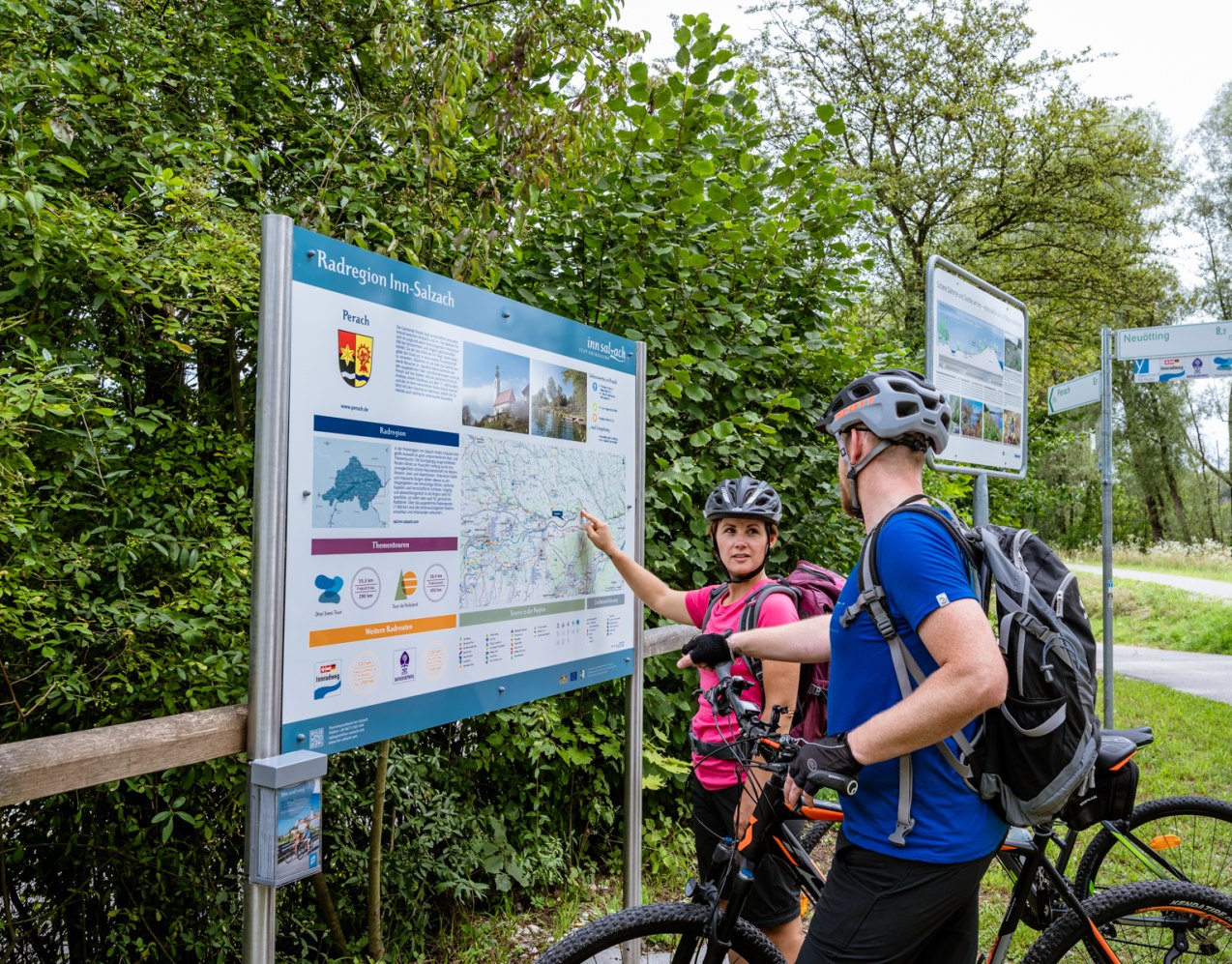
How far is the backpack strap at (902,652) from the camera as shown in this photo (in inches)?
76.2

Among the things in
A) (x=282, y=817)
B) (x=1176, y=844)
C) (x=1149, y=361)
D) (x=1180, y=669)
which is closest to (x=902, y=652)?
(x=282, y=817)

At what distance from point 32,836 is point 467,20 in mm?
3206

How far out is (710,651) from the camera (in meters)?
2.38

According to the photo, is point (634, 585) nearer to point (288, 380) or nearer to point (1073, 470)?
point (288, 380)

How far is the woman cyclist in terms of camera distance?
279 cm

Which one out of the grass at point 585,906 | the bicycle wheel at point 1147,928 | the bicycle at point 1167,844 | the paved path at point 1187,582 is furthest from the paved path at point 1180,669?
the bicycle wheel at point 1147,928

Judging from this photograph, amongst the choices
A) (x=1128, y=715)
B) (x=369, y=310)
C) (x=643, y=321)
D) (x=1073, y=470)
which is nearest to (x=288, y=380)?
(x=369, y=310)

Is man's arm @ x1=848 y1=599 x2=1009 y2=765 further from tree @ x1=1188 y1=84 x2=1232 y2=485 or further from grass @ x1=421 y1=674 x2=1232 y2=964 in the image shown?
tree @ x1=1188 y1=84 x2=1232 y2=485

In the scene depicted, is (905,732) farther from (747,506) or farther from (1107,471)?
(1107,471)

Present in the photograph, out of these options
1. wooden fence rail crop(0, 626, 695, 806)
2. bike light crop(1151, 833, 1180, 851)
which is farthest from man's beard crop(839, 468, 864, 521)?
bike light crop(1151, 833, 1180, 851)

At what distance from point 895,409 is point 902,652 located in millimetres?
557

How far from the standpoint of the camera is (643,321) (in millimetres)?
4504

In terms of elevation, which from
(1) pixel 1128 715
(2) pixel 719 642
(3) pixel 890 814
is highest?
(2) pixel 719 642

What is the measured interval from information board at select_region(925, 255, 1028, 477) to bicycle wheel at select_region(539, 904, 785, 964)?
7.75 ft
